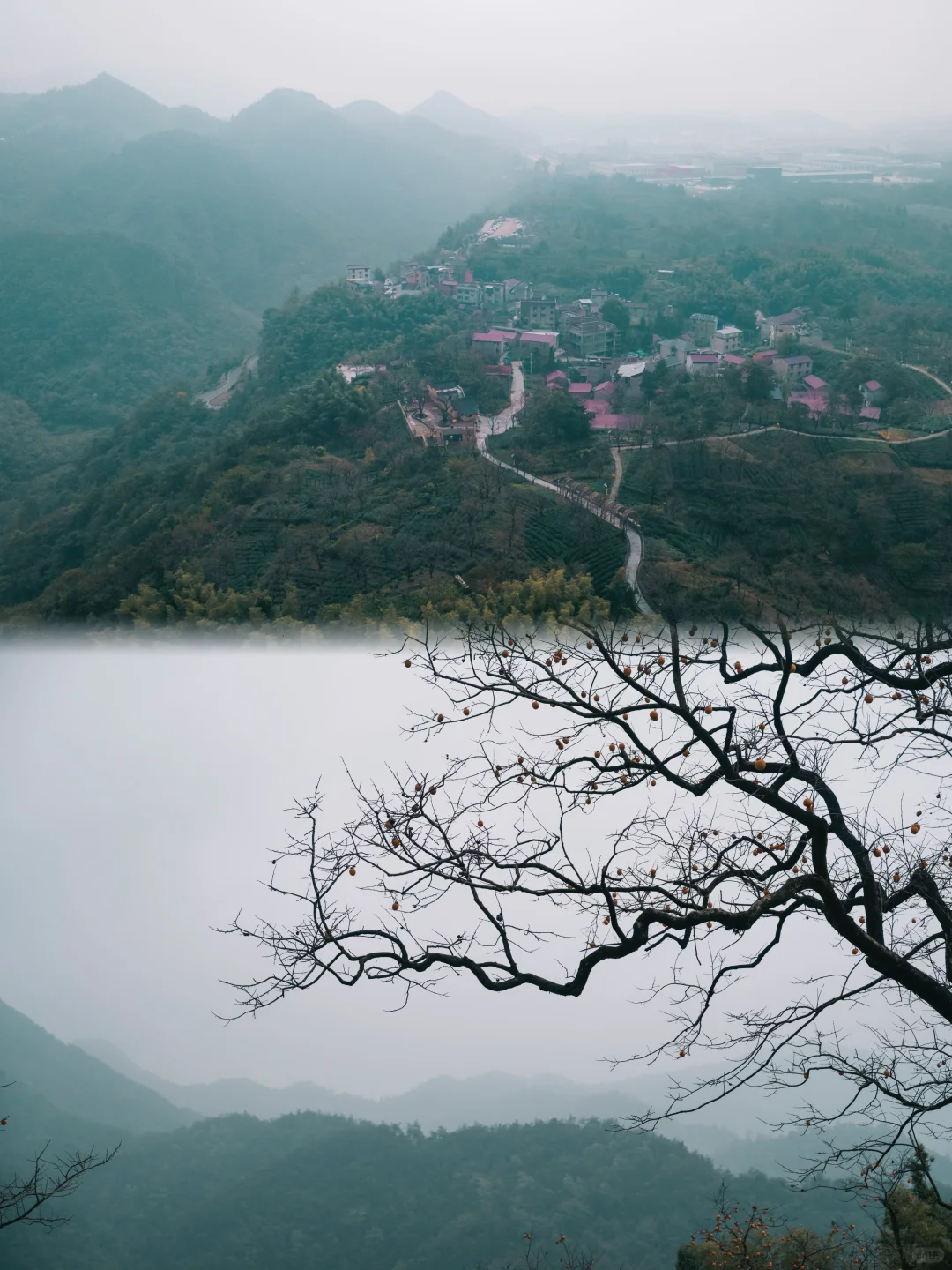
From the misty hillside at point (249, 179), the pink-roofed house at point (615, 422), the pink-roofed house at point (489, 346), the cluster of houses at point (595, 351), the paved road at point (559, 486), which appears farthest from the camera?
the misty hillside at point (249, 179)

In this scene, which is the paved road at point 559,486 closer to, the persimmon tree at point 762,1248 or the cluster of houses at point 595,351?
the cluster of houses at point 595,351

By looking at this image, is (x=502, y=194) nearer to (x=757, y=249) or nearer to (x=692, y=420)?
(x=757, y=249)

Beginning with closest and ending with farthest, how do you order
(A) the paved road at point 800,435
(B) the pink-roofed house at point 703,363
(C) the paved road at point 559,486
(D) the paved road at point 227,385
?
(C) the paved road at point 559,486 → (A) the paved road at point 800,435 → (B) the pink-roofed house at point 703,363 → (D) the paved road at point 227,385

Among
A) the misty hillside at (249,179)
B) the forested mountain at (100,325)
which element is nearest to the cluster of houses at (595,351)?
the forested mountain at (100,325)

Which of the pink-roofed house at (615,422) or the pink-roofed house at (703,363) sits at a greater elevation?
the pink-roofed house at (703,363)

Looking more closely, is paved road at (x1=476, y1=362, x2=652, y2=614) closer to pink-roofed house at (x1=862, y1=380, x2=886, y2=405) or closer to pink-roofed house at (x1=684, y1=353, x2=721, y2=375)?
pink-roofed house at (x1=684, y1=353, x2=721, y2=375)

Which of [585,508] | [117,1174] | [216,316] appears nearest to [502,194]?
[216,316]
